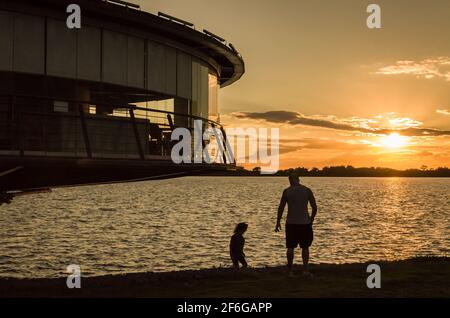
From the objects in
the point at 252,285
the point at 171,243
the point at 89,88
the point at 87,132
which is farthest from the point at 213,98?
the point at 171,243

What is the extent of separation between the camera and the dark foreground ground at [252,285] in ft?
39.1

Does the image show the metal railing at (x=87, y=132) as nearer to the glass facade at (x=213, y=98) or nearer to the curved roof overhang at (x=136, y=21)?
the curved roof overhang at (x=136, y=21)

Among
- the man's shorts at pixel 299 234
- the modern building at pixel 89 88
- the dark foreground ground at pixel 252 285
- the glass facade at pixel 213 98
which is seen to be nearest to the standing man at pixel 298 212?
the man's shorts at pixel 299 234

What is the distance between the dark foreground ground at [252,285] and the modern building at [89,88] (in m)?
2.55

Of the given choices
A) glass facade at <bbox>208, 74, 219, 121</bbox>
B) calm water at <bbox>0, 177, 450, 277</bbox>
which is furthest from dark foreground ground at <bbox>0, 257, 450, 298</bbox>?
calm water at <bbox>0, 177, 450, 277</bbox>

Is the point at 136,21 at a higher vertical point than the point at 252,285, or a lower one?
higher

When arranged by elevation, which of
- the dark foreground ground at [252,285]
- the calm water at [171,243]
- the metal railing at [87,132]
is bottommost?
the calm water at [171,243]

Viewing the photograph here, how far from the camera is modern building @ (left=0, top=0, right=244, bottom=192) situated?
14.5 metres

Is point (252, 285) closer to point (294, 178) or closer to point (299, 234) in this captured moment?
point (299, 234)

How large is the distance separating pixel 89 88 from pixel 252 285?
24.9 ft

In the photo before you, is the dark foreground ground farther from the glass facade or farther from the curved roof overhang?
the glass facade

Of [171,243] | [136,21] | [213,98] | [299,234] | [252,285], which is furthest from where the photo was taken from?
[171,243]

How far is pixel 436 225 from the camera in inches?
2591

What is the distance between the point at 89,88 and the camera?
1714 cm
